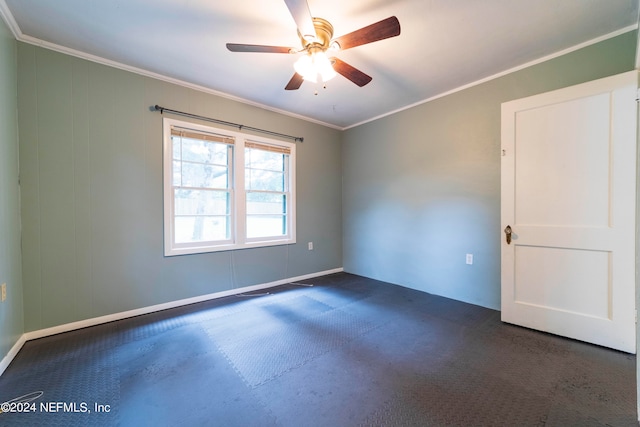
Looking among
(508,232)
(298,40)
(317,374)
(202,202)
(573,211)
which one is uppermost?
(298,40)

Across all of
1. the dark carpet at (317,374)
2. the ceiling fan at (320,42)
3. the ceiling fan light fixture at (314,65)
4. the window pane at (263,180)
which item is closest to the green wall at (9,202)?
the dark carpet at (317,374)

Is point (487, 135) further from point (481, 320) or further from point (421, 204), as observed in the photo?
point (481, 320)

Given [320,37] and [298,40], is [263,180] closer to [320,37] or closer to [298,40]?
[298,40]

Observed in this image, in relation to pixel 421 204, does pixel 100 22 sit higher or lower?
higher

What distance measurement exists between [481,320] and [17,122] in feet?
14.8

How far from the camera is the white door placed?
1.89m

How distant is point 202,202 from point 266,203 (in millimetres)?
872

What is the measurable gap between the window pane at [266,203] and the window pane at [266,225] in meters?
0.08

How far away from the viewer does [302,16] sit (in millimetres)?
1453

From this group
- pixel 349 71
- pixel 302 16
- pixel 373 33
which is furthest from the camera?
pixel 349 71

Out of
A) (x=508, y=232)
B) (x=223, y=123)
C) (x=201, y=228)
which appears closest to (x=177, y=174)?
(x=201, y=228)

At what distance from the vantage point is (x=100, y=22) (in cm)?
192

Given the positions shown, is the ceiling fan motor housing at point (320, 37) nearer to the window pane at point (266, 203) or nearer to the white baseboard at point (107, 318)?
the window pane at point (266, 203)

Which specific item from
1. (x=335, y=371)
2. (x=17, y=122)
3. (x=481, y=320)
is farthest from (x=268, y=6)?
(x=481, y=320)
